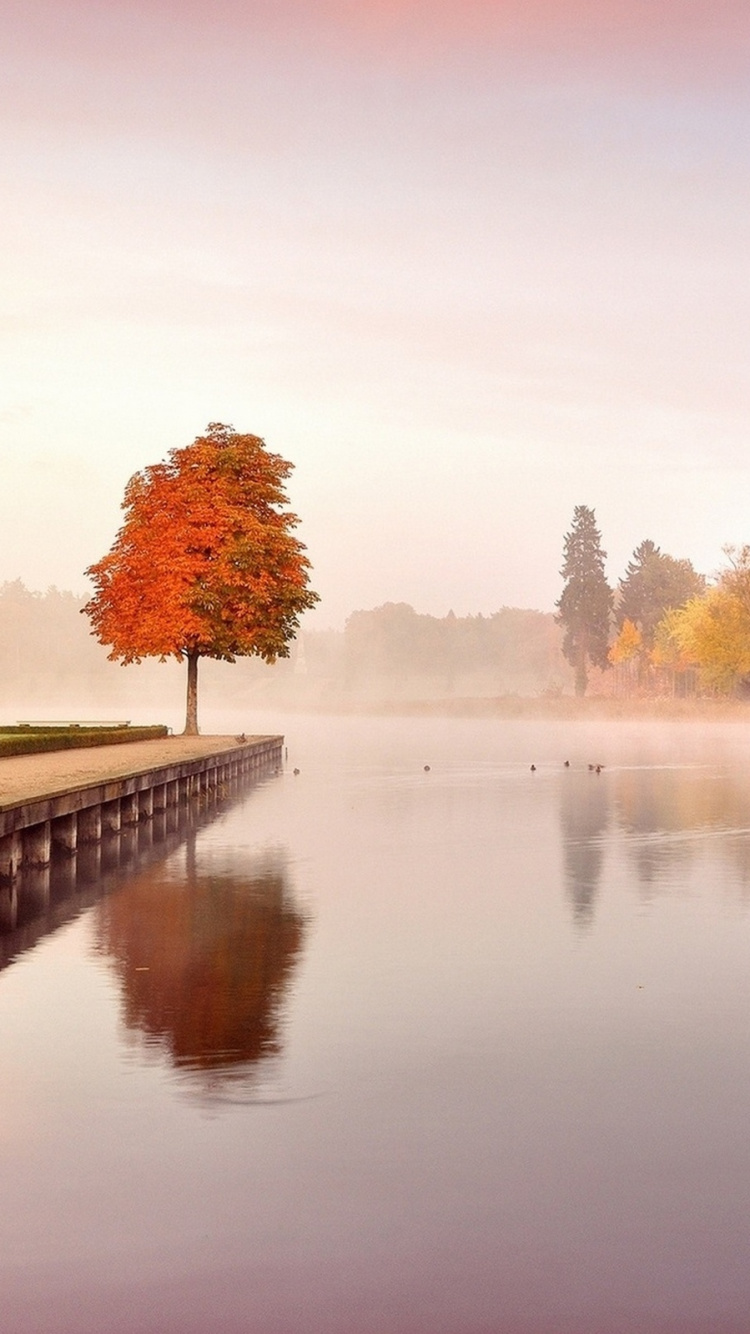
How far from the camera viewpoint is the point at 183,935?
20.1 metres

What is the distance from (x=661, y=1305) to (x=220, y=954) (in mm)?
11301

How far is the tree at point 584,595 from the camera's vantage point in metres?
183

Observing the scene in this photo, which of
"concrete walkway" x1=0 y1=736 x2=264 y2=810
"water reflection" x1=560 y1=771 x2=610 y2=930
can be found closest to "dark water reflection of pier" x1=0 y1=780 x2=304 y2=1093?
"concrete walkway" x1=0 y1=736 x2=264 y2=810

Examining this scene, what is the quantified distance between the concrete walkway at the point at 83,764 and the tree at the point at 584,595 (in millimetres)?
124384

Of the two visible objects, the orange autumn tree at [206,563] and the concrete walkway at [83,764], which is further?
the orange autumn tree at [206,563]

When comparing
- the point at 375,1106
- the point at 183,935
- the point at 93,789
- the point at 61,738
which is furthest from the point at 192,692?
the point at 375,1106

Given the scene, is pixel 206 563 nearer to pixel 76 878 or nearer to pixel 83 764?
pixel 83 764

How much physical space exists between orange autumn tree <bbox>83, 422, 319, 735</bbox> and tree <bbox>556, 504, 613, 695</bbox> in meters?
116

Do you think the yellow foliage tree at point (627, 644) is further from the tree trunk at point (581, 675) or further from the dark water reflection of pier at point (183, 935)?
the dark water reflection of pier at point (183, 935)

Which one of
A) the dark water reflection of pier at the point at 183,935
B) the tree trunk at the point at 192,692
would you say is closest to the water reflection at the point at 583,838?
the dark water reflection of pier at the point at 183,935

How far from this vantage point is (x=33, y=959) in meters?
18.3

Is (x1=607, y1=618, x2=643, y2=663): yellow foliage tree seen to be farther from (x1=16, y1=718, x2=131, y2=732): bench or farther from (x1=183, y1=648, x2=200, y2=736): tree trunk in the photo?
(x1=183, y1=648, x2=200, y2=736): tree trunk

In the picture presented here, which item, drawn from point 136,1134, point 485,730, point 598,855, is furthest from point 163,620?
point 485,730

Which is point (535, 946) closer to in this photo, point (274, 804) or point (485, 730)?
point (274, 804)
